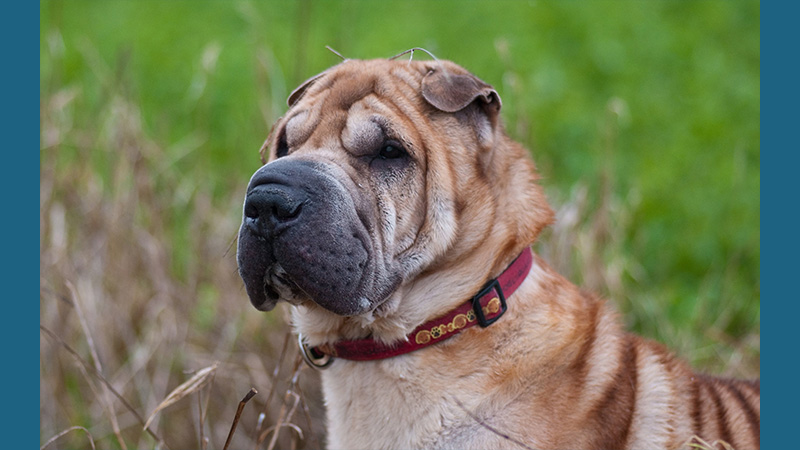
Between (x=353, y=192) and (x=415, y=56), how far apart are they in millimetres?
4067

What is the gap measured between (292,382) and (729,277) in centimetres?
419

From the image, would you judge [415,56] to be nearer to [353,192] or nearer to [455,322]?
[353,192]

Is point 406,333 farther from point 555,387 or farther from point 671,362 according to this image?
point 671,362

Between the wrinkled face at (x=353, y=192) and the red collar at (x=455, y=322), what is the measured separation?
21 cm

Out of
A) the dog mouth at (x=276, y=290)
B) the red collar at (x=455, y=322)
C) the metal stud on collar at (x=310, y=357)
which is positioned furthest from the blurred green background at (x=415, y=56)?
the red collar at (x=455, y=322)

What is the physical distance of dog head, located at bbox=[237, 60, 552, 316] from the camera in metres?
2.96

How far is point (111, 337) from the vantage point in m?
5.13

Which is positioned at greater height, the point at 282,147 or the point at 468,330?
the point at 282,147

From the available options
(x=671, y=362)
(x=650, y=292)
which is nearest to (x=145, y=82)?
(x=650, y=292)

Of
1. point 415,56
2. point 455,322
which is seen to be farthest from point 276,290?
point 415,56

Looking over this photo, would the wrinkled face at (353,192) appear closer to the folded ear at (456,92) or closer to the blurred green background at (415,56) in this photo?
the folded ear at (456,92)

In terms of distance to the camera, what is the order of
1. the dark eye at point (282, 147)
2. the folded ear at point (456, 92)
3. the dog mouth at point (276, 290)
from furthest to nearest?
the dark eye at point (282, 147)
the folded ear at point (456, 92)
the dog mouth at point (276, 290)

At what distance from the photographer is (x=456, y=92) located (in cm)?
329

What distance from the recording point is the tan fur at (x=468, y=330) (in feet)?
10.1
